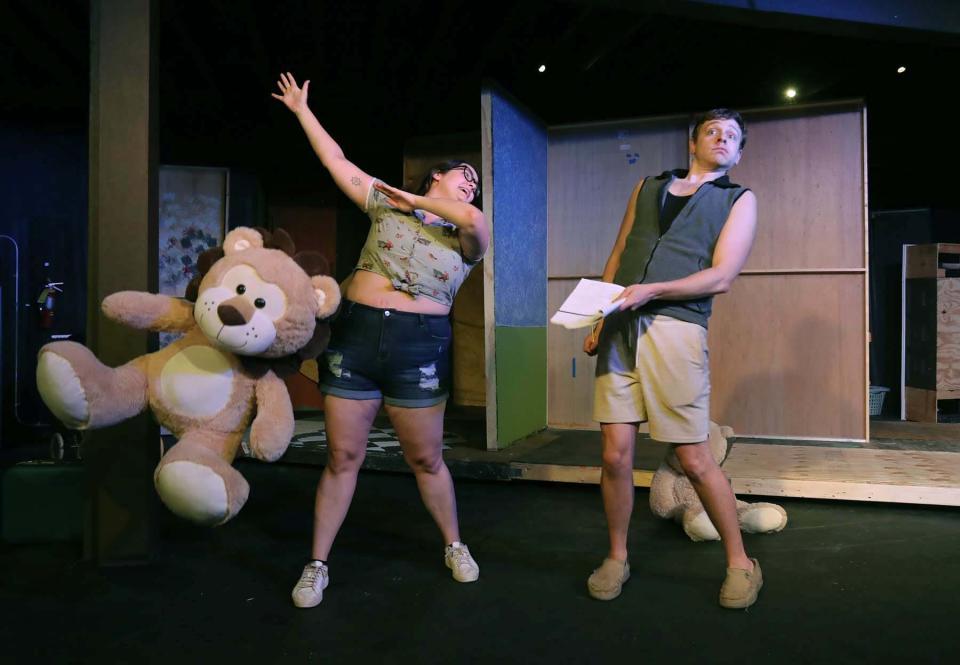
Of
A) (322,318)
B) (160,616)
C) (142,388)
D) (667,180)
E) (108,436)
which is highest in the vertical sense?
(667,180)

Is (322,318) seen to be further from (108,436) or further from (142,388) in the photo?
(108,436)

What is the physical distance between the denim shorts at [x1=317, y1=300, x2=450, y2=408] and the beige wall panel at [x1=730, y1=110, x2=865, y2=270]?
3.08 metres

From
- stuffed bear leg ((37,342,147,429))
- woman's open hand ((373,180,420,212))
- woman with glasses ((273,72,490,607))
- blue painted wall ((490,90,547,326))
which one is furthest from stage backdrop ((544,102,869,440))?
stuffed bear leg ((37,342,147,429))

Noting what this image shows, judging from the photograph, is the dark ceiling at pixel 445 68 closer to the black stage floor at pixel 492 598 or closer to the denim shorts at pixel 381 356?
the denim shorts at pixel 381 356

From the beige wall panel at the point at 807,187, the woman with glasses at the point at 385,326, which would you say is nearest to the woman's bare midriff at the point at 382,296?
the woman with glasses at the point at 385,326

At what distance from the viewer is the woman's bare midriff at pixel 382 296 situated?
1.99 m

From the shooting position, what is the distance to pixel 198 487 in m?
1.60

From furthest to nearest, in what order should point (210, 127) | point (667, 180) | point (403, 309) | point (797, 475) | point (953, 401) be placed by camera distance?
point (953, 401) → point (210, 127) → point (797, 475) → point (667, 180) → point (403, 309)

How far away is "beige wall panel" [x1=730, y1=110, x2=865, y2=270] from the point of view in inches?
166

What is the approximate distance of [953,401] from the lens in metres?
6.31

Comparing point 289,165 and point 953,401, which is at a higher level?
point 289,165

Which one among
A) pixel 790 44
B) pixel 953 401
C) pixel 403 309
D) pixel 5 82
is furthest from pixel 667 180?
pixel 953 401

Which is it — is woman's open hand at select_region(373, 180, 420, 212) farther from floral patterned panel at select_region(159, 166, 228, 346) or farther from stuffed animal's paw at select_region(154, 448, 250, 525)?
floral patterned panel at select_region(159, 166, 228, 346)

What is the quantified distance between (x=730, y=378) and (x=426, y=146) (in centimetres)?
284
